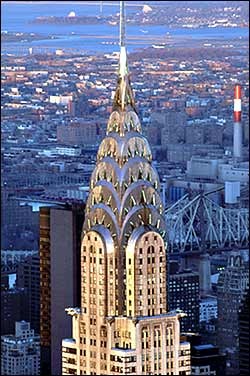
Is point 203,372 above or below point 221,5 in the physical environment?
below

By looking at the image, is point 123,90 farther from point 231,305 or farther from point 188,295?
point 231,305

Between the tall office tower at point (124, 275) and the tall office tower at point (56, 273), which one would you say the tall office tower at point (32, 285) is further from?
the tall office tower at point (124, 275)

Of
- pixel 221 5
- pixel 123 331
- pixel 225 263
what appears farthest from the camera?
pixel 225 263

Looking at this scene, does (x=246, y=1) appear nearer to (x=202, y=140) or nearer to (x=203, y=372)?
(x=202, y=140)

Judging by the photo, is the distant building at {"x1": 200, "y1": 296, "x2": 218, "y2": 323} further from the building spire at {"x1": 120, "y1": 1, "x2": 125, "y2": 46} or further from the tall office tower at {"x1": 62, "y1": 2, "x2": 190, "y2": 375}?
the tall office tower at {"x1": 62, "y1": 2, "x2": 190, "y2": 375}

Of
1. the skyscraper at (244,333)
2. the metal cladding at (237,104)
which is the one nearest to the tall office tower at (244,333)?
the skyscraper at (244,333)

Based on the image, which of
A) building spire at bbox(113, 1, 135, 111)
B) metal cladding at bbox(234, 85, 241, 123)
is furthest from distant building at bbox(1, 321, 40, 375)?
building spire at bbox(113, 1, 135, 111)

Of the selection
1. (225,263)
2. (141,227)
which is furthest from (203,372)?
(141,227)

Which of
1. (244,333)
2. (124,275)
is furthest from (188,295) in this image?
(124,275)
